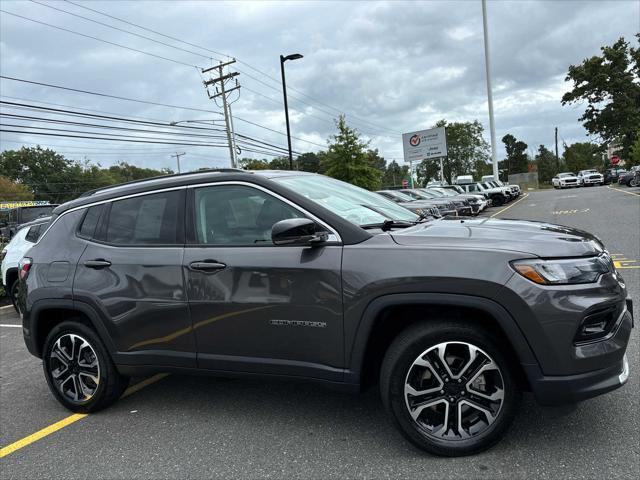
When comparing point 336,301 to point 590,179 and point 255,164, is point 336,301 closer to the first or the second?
point 590,179

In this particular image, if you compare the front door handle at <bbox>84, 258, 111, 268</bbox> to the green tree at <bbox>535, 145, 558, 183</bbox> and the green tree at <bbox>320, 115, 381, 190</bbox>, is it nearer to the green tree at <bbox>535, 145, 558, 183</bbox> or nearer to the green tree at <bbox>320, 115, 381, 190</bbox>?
the green tree at <bbox>320, 115, 381, 190</bbox>

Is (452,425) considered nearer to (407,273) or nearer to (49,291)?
(407,273)

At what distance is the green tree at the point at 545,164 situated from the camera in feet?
346

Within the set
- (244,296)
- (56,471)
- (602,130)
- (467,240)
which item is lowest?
(56,471)

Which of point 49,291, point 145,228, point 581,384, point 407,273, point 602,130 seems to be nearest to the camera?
point 581,384

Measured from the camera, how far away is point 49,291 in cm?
406

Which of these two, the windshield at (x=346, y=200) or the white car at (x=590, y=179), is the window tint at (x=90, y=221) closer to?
the windshield at (x=346, y=200)

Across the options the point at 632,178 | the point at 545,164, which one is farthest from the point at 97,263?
the point at 545,164

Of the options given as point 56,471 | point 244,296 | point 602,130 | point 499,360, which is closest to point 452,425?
point 499,360

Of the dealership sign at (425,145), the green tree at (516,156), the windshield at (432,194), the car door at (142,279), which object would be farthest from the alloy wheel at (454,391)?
the green tree at (516,156)

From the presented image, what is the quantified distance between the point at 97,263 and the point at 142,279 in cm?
48

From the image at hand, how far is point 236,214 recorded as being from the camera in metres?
3.47

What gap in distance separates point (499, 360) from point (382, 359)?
0.72m

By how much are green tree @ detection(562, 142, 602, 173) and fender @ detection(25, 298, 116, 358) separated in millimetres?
94483
